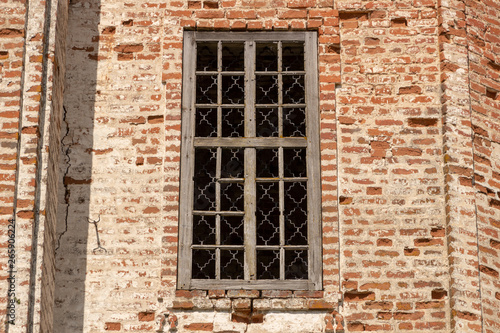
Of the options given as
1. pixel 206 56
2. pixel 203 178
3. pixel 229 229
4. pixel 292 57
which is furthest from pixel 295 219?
pixel 206 56

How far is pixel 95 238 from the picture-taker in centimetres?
801

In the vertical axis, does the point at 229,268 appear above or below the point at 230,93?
below

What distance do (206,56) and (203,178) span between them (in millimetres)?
1098

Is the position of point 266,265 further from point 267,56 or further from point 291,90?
point 267,56

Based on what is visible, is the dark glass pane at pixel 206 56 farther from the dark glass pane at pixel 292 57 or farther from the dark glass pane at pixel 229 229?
the dark glass pane at pixel 229 229

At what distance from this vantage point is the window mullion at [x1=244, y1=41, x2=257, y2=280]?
26.2 ft

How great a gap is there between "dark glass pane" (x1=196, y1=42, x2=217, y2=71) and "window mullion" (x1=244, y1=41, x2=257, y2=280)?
0.36 meters

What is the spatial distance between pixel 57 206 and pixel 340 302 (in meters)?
2.32

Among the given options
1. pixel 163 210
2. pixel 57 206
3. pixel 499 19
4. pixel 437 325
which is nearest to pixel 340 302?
pixel 437 325

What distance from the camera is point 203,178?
9.30 meters

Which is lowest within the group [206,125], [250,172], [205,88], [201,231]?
[201,231]

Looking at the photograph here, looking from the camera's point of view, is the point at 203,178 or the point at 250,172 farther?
the point at 203,178

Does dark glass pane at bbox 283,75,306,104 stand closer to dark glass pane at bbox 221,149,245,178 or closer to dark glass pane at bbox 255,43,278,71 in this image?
dark glass pane at bbox 255,43,278,71

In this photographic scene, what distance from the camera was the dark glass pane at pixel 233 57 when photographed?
8719 mm
